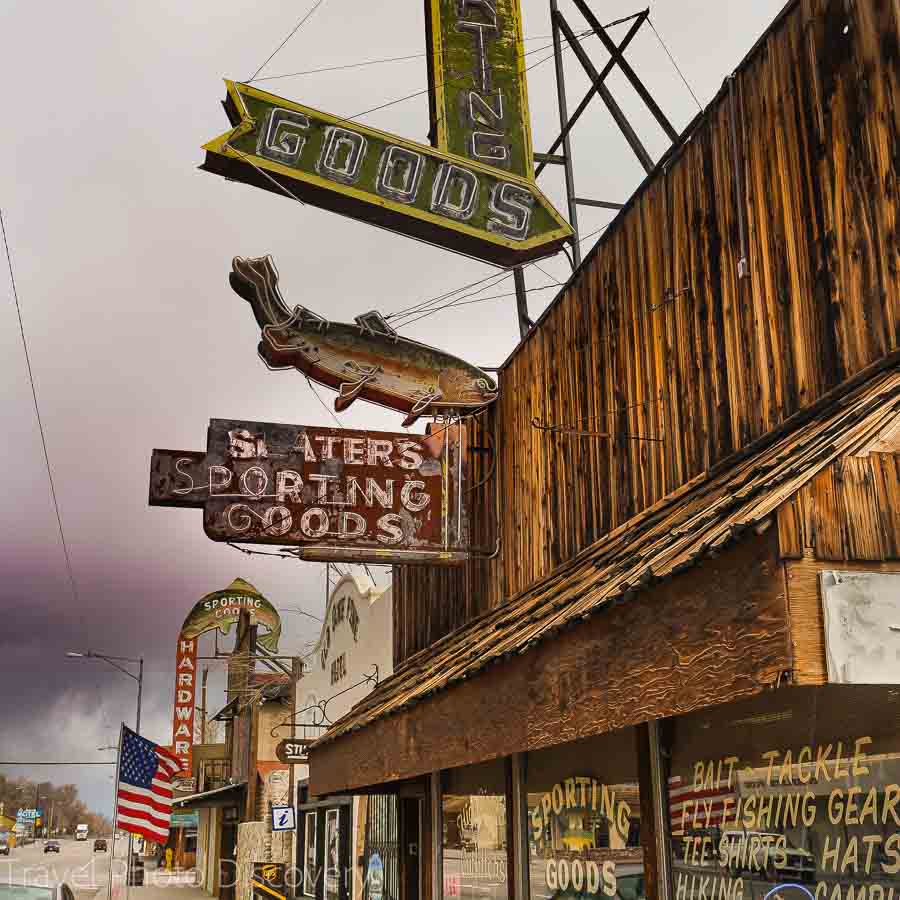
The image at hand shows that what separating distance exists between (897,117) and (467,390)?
230 inches

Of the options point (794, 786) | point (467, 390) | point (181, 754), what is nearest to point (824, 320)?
point (794, 786)

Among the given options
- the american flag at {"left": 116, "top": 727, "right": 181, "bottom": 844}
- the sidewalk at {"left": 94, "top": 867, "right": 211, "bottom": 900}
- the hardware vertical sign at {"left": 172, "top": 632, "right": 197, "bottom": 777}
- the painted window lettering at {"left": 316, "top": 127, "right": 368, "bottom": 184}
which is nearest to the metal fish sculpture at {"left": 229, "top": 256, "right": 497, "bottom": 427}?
the painted window lettering at {"left": 316, "top": 127, "right": 368, "bottom": 184}

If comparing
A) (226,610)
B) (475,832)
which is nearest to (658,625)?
(475,832)

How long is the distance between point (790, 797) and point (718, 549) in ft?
5.39

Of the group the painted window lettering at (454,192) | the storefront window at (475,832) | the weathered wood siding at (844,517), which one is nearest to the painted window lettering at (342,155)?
the painted window lettering at (454,192)

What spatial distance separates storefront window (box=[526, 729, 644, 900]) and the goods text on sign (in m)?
5.40

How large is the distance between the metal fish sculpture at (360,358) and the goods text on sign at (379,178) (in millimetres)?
937

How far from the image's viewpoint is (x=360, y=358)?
10.5 metres

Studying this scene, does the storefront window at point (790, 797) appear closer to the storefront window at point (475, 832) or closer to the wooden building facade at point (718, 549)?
the wooden building facade at point (718, 549)

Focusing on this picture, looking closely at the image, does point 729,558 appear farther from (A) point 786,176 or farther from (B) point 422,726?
(B) point 422,726

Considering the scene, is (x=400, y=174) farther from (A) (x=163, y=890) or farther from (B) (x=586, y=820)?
(A) (x=163, y=890)

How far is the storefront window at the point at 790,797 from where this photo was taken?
163 inches

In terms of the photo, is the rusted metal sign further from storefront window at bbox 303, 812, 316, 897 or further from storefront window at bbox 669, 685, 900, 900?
storefront window at bbox 303, 812, 316, 897

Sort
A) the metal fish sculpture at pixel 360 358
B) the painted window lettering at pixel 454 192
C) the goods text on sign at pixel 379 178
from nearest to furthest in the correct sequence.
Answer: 1. the metal fish sculpture at pixel 360 358
2. the goods text on sign at pixel 379 178
3. the painted window lettering at pixel 454 192
